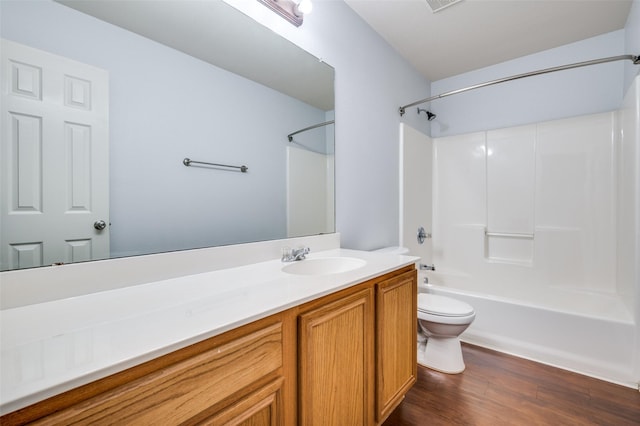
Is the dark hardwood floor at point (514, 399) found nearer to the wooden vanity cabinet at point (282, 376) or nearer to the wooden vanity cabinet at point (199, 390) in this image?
the wooden vanity cabinet at point (282, 376)

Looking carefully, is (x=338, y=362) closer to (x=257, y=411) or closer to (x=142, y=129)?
(x=257, y=411)

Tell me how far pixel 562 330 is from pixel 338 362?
182cm

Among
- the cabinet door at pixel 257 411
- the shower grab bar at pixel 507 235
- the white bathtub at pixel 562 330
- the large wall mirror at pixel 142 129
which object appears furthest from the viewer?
the shower grab bar at pixel 507 235

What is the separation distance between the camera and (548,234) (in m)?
2.38

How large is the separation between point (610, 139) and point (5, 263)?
350 cm

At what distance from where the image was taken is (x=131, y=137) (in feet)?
3.08

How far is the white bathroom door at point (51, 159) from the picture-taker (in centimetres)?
73

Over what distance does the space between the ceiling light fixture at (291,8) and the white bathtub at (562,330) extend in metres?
2.13

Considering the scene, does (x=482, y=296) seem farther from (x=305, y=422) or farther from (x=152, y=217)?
(x=152, y=217)

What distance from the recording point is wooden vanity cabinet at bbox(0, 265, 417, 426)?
479 millimetres

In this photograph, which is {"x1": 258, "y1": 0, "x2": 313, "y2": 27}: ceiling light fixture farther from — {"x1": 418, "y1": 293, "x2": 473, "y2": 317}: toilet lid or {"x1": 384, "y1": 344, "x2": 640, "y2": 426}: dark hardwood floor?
{"x1": 384, "y1": 344, "x2": 640, "y2": 426}: dark hardwood floor

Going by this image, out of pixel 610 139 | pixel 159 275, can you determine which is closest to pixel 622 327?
pixel 610 139

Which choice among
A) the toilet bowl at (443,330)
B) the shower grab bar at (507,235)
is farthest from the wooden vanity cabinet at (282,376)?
the shower grab bar at (507,235)

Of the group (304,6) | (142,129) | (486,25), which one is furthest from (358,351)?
(486,25)
